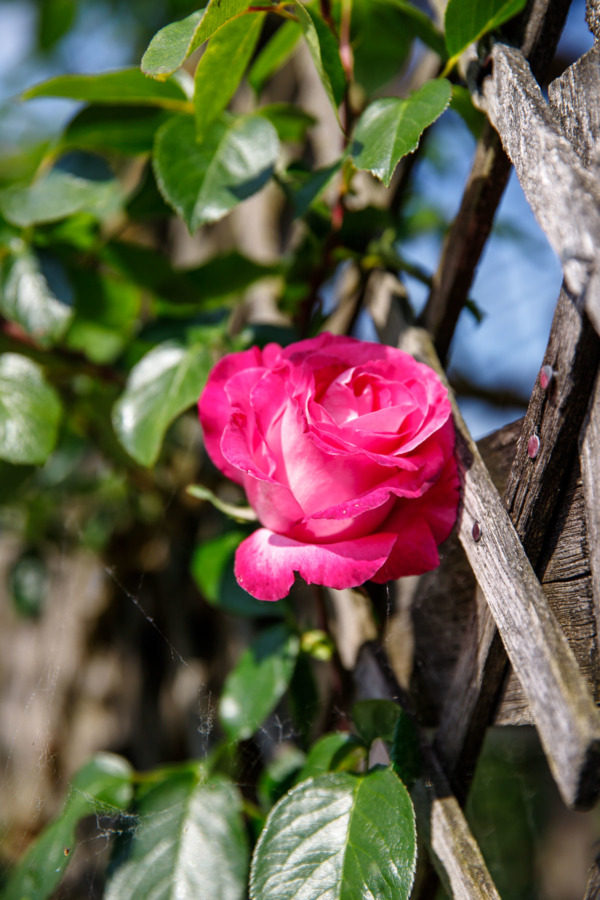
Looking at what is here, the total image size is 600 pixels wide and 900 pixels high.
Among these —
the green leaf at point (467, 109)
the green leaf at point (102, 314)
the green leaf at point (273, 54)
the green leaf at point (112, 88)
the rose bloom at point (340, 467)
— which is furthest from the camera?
the green leaf at point (102, 314)

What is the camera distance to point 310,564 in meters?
0.41

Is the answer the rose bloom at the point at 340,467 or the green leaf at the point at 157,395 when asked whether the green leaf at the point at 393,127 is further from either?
the green leaf at the point at 157,395

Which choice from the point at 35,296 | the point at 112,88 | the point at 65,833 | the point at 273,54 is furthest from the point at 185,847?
the point at 273,54

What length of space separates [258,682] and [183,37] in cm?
61

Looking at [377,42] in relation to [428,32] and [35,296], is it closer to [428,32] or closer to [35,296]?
[428,32]

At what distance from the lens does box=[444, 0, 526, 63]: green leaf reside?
1.51 feet

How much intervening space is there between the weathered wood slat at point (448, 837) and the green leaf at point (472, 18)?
22.1 inches

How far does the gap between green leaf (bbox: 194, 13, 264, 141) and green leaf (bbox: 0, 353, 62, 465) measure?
329mm

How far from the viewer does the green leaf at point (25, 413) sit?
647 millimetres

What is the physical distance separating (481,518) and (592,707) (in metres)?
0.14

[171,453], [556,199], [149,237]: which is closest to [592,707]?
[556,199]

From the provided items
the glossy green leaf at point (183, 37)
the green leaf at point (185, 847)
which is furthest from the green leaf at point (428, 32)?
the green leaf at point (185, 847)

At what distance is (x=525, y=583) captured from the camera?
0.38 m

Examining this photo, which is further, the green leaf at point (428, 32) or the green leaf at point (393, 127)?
the green leaf at point (428, 32)
